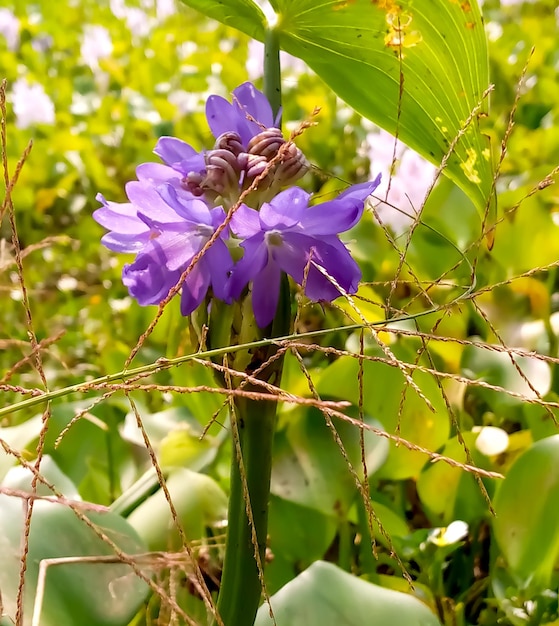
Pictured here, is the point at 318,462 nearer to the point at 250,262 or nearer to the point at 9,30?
the point at 250,262

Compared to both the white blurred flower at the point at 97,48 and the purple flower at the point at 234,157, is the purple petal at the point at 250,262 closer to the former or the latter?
the purple flower at the point at 234,157

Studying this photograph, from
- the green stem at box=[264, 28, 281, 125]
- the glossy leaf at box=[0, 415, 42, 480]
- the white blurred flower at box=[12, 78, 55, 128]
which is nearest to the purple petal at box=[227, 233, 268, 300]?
the green stem at box=[264, 28, 281, 125]

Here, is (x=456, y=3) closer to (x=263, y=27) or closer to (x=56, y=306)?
(x=263, y=27)

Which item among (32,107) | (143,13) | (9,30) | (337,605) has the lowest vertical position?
(337,605)

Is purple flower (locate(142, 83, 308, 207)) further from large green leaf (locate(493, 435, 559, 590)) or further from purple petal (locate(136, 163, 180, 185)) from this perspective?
large green leaf (locate(493, 435, 559, 590))

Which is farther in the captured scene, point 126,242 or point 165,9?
point 165,9

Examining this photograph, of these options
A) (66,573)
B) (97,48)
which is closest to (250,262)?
(66,573)
